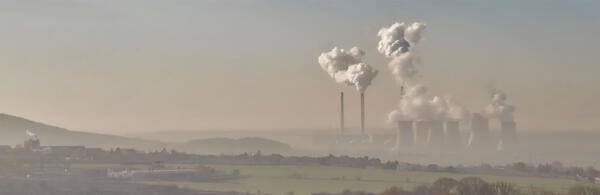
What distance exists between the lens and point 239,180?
11988cm

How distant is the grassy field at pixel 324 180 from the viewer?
109 meters

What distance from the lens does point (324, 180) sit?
117938 millimetres

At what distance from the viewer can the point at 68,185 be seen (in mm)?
115562

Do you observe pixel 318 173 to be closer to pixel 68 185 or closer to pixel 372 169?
pixel 372 169

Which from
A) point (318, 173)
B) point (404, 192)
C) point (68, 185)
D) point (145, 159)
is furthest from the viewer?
point (145, 159)

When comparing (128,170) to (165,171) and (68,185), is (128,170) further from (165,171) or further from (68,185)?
(68,185)

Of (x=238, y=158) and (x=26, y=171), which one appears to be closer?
(x=26, y=171)

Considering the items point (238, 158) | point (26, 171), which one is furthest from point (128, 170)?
point (238, 158)

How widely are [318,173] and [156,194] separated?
89.3 feet

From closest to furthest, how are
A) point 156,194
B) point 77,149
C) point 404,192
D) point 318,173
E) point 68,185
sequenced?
point 404,192 → point 156,194 → point 68,185 → point 318,173 → point 77,149

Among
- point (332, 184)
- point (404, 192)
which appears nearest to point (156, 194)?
point (332, 184)

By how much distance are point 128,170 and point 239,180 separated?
23.4 m

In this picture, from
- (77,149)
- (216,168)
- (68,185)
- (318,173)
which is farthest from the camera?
(77,149)

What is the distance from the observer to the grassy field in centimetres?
10869
